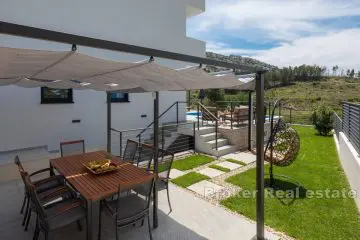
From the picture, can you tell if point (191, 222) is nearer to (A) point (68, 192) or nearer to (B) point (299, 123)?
(A) point (68, 192)

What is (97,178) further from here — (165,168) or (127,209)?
(165,168)

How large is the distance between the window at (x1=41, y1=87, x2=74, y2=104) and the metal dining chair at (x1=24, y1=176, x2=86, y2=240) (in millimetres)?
5543

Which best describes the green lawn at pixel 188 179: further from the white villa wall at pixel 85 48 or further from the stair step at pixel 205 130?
the white villa wall at pixel 85 48

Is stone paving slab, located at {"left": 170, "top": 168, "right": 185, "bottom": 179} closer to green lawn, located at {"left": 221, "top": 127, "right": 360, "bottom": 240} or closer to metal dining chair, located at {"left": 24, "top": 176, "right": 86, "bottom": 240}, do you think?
green lawn, located at {"left": 221, "top": 127, "right": 360, "bottom": 240}

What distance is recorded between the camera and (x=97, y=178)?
448 cm

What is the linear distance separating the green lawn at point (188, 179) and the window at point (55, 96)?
209 inches

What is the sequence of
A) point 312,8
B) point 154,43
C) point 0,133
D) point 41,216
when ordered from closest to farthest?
point 41,216, point 0,133, point 154,43, point 312,8

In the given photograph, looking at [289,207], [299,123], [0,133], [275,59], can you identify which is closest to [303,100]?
[299,123]

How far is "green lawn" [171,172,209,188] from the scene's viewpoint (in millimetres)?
6977

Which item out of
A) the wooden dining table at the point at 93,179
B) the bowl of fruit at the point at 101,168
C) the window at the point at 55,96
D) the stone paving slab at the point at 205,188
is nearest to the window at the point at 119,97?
the window at the point at 55,96

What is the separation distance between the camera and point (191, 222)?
4.88m

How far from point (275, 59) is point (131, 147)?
4718cm

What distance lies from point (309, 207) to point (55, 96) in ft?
29.5

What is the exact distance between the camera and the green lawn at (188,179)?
22.9 ft
